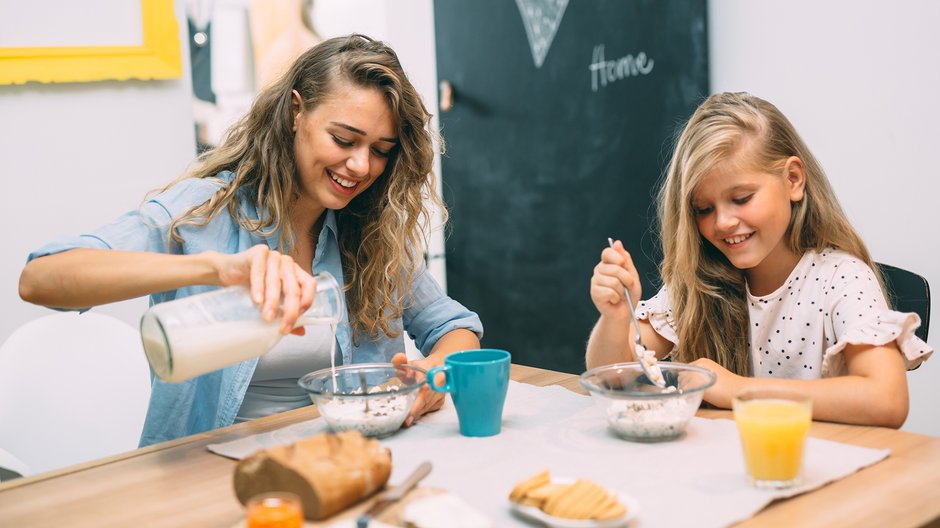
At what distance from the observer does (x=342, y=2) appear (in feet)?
9.41

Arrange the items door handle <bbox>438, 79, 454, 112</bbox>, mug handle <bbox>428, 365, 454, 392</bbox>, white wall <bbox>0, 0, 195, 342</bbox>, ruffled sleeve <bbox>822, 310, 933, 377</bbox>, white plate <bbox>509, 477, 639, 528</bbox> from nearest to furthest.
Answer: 1. white plate <bbox>509, 477, 639, 528</bbox>
2. mug handle <bbox>428, 365, 454, 392</bbox>
3. ruffled sleeve <bbox>822, 310, 933, 377</bbox>
4. white wall <bbox>0, 0, 195, 342</bbox>
5. door handle <bbox>438, 79, 454, 112</bbox>

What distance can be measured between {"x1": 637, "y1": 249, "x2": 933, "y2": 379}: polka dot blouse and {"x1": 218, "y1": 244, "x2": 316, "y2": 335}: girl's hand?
0.78 meters

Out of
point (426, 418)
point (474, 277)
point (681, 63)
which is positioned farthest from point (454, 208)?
point (426, 418)

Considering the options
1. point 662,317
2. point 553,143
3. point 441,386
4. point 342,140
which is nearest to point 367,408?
point 441,386

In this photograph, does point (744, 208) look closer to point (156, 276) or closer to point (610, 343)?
point (610, 343)

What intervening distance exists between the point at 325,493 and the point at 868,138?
1786 mm

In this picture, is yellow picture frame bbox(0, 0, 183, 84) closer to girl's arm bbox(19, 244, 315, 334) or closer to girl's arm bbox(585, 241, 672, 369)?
girl's arm bbox(19, 244, 315, 334)

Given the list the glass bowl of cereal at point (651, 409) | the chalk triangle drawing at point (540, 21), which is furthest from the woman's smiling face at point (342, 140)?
the chalk triangle drawing at point (540, 21)

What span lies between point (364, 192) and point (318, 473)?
924mm

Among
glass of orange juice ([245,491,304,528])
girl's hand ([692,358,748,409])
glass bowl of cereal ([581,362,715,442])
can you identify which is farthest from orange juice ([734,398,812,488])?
glass of orange juice ([245,491,304,528])

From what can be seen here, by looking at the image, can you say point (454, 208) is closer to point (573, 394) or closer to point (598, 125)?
point (598, 125)

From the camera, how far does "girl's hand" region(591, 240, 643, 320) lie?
4.43 feet

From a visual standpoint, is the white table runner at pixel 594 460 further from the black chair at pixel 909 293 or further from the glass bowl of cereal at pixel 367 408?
the black chair at pixel 909 293

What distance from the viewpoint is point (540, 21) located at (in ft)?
9.07
